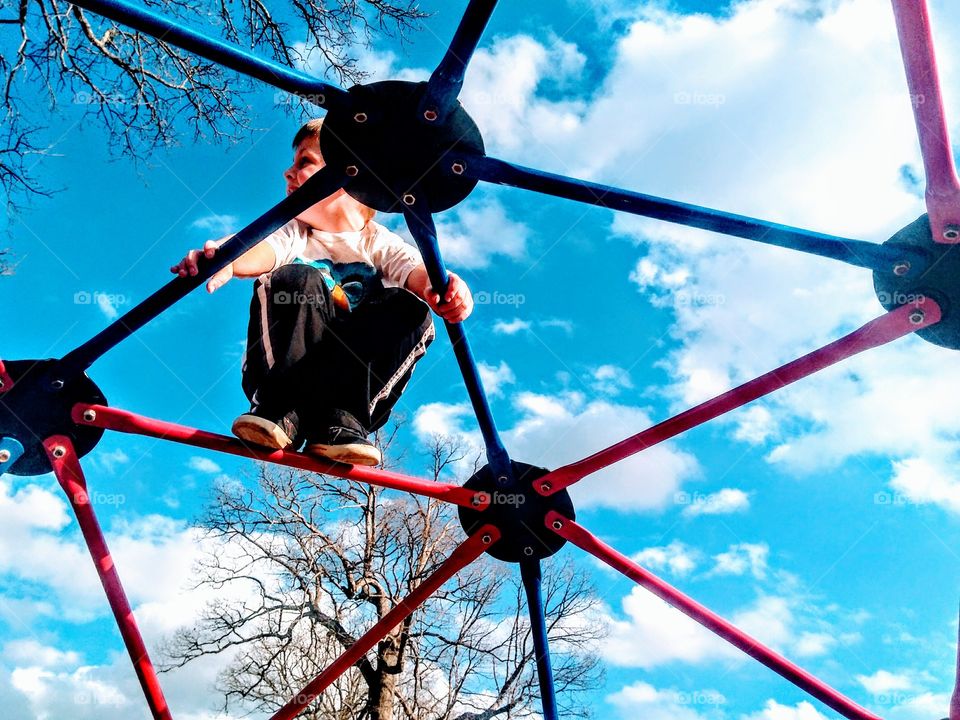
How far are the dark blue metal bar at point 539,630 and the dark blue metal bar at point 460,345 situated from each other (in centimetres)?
47

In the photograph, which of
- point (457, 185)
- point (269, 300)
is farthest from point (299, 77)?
point (269, 300)

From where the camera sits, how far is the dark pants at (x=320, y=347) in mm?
3193

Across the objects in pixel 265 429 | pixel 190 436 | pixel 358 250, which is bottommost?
pixel 265 429

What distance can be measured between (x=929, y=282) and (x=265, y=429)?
2.38 metres

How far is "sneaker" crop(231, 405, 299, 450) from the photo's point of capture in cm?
294

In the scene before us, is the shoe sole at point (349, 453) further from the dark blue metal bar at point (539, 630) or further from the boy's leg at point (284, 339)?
the dark blue metal bar at point (539, 630)

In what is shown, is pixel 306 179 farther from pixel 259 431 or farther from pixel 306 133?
pixel 259 431

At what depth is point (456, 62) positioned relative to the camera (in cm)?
255

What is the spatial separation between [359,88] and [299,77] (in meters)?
0.21

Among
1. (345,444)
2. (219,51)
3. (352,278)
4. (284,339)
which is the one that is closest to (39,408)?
(284,339)

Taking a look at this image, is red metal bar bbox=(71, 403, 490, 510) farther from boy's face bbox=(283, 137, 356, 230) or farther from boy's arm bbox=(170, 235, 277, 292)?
boy's face bbox=(283, 137, 356, 230)

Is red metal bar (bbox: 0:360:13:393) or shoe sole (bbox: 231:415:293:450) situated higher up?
red metal bar (bbox: 0:360:13:393)

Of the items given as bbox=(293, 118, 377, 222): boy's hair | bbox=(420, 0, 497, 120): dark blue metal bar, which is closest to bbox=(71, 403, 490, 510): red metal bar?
bbox=(293, 118, 377, 222): boy's hair

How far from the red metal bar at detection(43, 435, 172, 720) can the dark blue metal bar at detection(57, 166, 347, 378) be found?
1.08 feet
